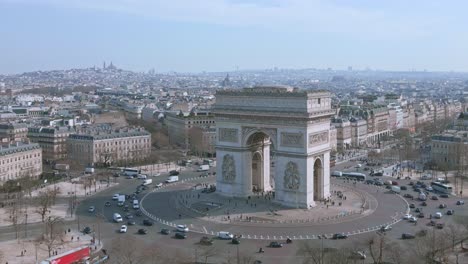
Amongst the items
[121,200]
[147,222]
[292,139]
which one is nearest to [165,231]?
[147,222]

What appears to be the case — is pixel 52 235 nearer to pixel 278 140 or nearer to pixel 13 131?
pixel 278 140

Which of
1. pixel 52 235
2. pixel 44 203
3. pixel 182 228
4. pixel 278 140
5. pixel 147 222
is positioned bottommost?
pixel 147 222

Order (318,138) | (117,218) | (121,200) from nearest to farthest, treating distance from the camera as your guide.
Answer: (117,218) → (318,138) → (121,200)

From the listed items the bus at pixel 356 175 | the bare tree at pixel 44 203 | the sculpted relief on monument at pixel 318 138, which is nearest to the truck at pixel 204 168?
the bus at pixel 356 175

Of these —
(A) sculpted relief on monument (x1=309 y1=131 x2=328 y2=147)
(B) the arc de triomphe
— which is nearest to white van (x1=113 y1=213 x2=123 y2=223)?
(B) the arc de triomphe

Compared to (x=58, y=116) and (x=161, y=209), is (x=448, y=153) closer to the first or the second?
(x=161, y=209)

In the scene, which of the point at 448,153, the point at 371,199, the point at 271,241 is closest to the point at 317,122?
the point at 371,199
